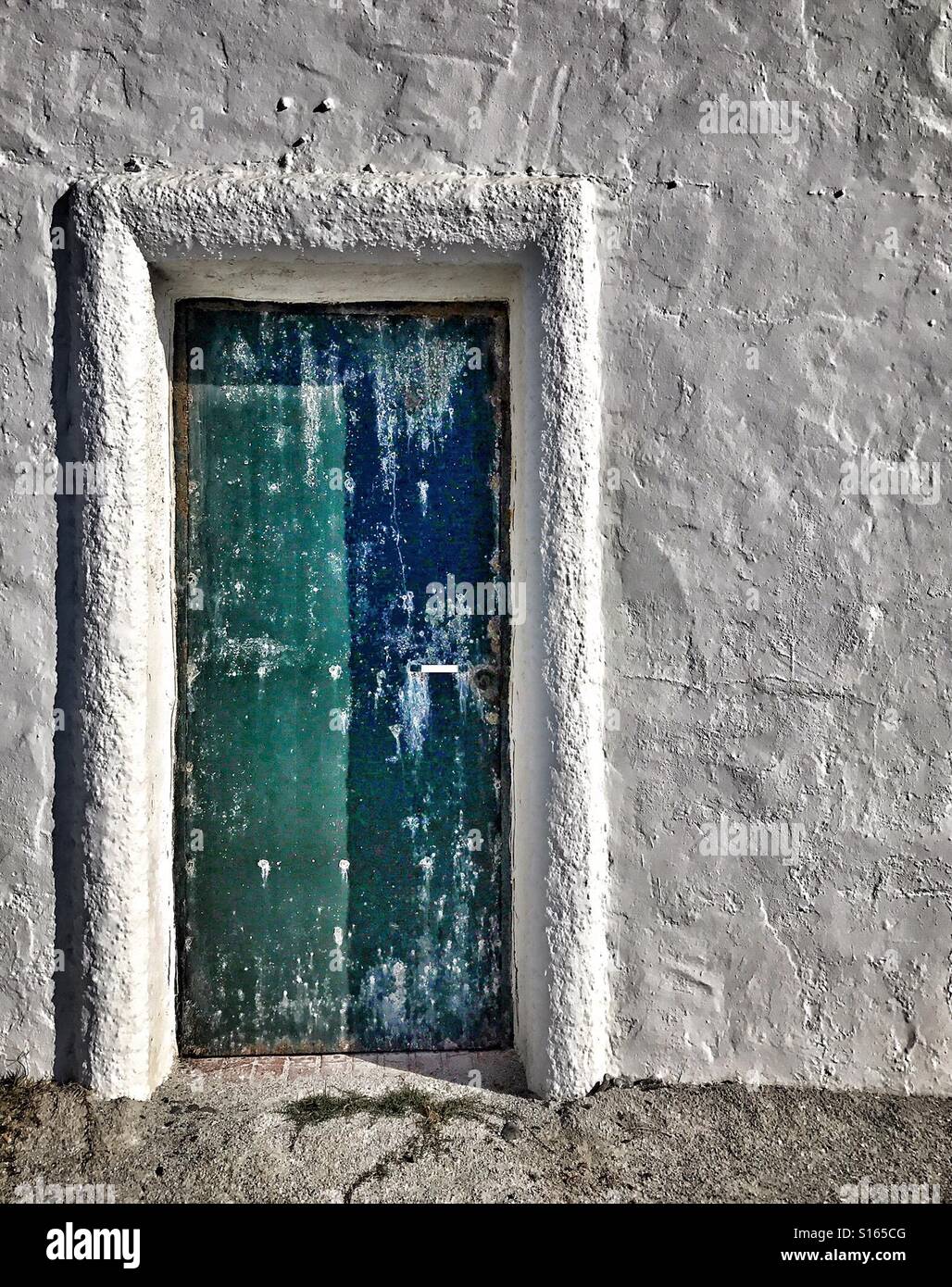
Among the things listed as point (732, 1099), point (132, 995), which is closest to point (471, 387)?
point (132, 995)

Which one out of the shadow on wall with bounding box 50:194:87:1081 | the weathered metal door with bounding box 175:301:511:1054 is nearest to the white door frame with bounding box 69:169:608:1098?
the shadow on wall with bounding box 50:194:87:1081

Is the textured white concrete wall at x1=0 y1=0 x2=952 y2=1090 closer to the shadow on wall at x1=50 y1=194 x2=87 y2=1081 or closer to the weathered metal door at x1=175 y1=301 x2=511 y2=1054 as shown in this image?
the shadow on wall at x1=50 y1=194 x2=87 y2=1081

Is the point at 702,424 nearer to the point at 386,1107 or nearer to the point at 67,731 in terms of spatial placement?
the point at 67,731

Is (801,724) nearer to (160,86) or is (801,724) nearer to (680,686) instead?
(680,686)

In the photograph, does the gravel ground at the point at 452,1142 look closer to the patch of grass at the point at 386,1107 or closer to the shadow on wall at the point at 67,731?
the patch of grass at the point at 386,1107

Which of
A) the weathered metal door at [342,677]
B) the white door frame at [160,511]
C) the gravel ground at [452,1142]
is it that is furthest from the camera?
the weathered metal door at [342,677]

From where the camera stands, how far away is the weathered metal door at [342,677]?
8.08 ft

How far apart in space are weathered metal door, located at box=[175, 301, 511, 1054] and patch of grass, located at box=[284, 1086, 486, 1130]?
20cm

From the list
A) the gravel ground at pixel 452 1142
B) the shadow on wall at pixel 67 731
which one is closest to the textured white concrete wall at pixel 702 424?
the shadow on wall at pixel 67 731

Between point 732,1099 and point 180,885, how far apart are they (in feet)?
5.35

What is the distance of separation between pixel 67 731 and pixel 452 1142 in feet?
4.75

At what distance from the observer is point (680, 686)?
234 centimetres

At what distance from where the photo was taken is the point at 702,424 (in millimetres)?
2322

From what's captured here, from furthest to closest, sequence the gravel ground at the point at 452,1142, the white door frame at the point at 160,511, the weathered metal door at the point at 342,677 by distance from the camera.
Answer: the weathered metal door at the point at 342,677, the white door frame at the point at 160,511, the gravel ground at the point at 452,1142
